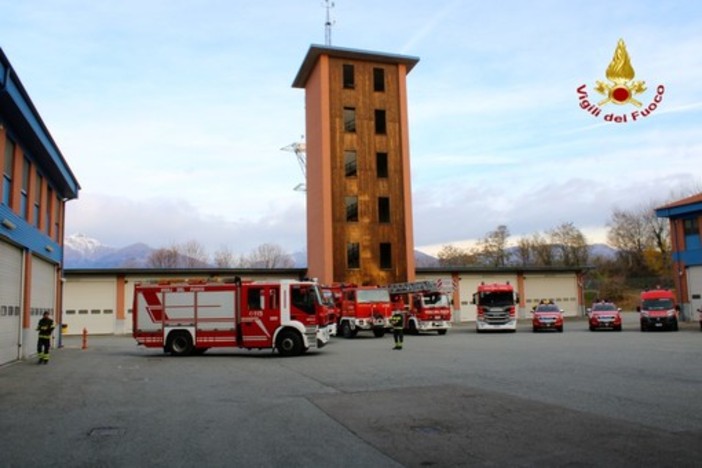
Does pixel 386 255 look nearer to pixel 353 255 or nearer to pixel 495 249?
pixel 353 255

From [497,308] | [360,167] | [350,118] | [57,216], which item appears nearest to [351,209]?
→ [360,167]

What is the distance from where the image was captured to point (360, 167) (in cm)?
4597

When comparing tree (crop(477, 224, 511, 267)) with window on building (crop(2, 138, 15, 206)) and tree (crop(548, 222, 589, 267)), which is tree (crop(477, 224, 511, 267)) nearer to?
tree (crop(548, 222, 589, 267))

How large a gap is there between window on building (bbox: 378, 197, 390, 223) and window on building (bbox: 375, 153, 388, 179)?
1.69m

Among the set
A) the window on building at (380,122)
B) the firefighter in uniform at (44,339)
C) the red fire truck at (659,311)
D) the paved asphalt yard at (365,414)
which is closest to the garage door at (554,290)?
the window on building at (380,122)

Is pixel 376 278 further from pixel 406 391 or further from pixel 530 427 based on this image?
pixel 530 427

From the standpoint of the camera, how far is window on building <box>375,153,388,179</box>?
46.5 meters

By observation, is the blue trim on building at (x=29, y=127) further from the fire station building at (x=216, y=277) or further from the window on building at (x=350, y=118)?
the window on building at (x=350, y=118)

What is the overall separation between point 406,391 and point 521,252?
303 feet

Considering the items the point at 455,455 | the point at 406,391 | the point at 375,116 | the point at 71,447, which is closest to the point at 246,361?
the point at 406,391

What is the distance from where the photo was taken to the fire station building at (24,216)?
60.7ft

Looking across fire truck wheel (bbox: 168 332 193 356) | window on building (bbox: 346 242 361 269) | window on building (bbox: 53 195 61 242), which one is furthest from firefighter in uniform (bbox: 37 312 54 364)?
window on building (bbox: 346 242 361 269)

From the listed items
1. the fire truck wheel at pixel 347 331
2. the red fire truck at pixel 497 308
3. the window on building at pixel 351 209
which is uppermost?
the window on building at pixel 351 209

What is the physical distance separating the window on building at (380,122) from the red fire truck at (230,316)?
25578 millimetres
